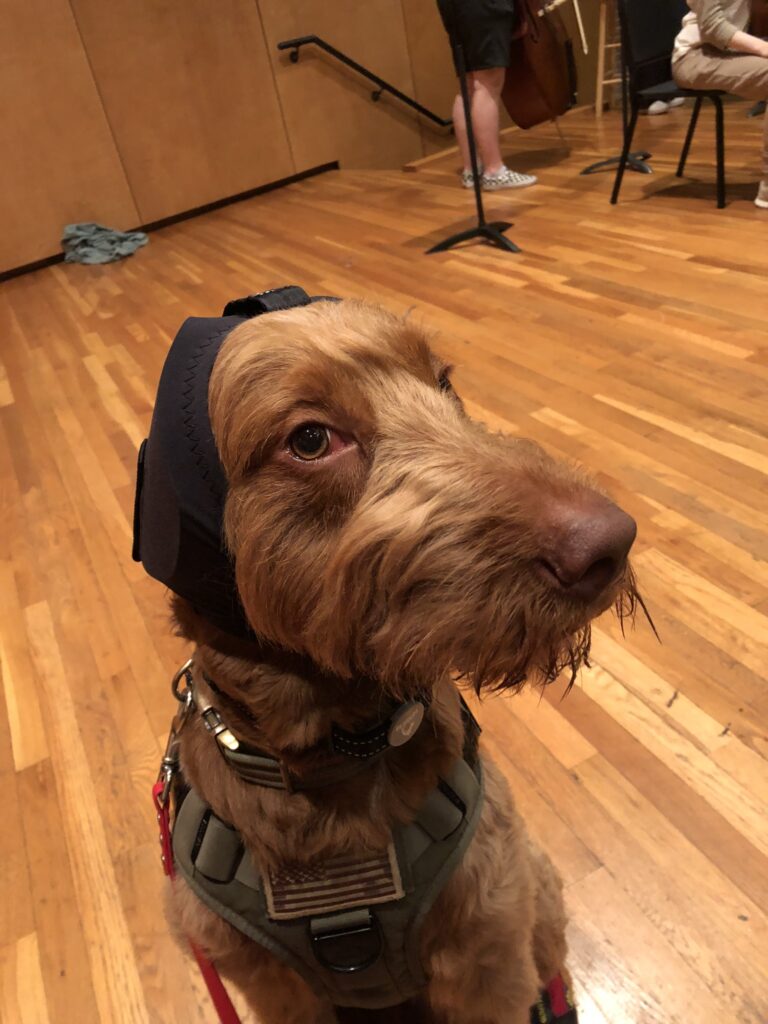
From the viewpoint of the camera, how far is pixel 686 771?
167cm

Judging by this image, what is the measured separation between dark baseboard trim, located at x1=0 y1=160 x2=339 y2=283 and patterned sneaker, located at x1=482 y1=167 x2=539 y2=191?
3577 millimetres

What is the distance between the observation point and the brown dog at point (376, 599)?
31.5 inches

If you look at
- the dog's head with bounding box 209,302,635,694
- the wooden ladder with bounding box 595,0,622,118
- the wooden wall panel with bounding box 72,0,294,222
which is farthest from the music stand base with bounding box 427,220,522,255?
the wooden wall panel with bounding box 72,0,294,222

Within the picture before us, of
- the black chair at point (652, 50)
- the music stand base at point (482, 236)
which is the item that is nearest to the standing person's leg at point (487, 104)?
the music stand base at point (482, 236)

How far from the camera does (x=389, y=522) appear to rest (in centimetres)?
88

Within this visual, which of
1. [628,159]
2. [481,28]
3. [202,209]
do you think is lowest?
[202,209]

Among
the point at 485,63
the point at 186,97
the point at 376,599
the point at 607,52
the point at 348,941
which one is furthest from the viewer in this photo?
the point at 607,52

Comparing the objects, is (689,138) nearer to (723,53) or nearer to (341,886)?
(723,53)

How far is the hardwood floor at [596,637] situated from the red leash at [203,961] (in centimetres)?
45

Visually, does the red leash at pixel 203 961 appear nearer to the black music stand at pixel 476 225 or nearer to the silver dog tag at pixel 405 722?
the silver dog tag at pixel 405 722

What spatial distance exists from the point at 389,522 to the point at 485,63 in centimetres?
516

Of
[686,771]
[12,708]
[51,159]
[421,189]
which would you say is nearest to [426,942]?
[686,771]

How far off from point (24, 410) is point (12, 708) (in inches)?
99.2

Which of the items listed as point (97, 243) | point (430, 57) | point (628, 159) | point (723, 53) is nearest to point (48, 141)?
point (97, 243)
